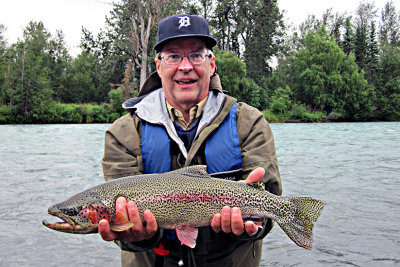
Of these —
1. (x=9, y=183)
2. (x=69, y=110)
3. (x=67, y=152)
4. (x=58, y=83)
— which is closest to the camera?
(x=9, y=183)

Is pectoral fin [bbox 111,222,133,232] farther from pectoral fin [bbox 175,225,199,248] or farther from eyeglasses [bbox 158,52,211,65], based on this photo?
eyeglasses [bbox 158,52,211,65]

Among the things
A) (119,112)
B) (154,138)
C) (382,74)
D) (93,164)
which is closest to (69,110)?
(119,112)

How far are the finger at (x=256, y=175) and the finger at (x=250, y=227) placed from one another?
0.27m

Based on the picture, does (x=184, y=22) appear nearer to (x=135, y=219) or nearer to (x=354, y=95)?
(x=135, y=219)

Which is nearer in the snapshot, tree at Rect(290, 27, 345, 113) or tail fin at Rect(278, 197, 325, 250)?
tail fin at Rect(278, 197, 325, 250)

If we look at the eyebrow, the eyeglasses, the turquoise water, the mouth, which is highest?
the eyebrow

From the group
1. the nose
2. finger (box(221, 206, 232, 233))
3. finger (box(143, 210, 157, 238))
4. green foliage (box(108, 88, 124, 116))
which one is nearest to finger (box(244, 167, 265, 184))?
finger (box(221, 206, 232, 233))

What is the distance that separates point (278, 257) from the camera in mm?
6277

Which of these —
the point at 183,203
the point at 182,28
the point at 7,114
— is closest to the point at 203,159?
the point at 183,203

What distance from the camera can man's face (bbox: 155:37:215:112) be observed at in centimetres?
296

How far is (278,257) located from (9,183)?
783 cm

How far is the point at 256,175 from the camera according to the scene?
8.59 ft

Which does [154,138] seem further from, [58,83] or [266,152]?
[58,83]

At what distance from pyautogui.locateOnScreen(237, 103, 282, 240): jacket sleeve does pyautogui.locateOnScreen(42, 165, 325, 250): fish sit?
5.4 inches
